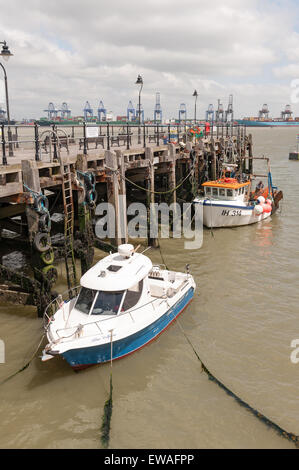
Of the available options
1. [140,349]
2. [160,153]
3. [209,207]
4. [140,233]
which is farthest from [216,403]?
[160,153]

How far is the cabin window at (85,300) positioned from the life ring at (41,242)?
67.8 inches

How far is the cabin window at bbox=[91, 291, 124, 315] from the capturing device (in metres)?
8.99

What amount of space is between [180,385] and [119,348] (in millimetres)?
1609

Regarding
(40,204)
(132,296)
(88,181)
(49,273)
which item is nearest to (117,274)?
(132,296)

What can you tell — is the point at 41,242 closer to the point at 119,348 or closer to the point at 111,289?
the point at 111,289

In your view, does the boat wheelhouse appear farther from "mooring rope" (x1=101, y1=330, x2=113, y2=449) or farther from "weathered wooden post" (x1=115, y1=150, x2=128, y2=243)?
"mooring rope" (x1=101, y1=330, x2=113, y2=449)

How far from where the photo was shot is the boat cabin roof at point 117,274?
905 centimetres

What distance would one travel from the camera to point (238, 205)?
20.2 meters

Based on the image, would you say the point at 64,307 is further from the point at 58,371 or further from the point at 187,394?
the point at 187,394

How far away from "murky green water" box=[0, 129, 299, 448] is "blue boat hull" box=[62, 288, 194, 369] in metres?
0.26

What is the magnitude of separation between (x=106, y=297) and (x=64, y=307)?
1243 mm

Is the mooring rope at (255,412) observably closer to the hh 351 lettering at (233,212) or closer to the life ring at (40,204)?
the life ring at (40,204)

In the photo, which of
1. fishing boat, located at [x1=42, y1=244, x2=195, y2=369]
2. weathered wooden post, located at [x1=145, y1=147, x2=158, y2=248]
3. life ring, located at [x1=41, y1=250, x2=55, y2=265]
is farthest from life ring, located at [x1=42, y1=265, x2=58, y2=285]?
weathered wooden post, located at [x1=145, y1=147, x2=158, y2=248]

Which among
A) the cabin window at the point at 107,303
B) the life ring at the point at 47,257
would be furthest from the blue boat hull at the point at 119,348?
the life ring at the point at 47,257
